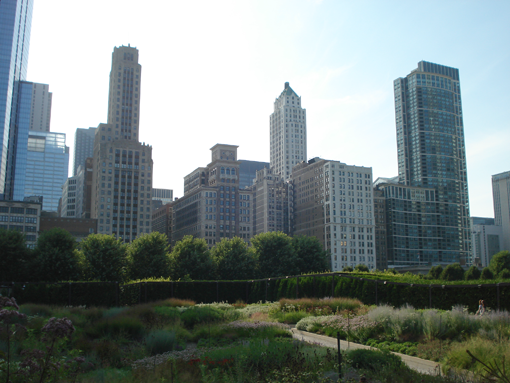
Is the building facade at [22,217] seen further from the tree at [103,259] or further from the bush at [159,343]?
the bush at [159,343]

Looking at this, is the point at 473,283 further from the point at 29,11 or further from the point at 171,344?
the point at 29,11

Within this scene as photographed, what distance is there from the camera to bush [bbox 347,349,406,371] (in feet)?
35.1

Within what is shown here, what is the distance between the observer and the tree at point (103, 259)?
167ft

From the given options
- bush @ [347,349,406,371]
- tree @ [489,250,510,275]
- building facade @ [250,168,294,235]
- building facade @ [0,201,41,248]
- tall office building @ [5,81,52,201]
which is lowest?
bush @ [347,349,406,371]

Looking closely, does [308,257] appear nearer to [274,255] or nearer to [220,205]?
[274,255]

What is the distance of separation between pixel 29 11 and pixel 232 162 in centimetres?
9580

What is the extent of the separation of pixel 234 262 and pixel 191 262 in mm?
6156

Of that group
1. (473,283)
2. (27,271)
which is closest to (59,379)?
(473,283)

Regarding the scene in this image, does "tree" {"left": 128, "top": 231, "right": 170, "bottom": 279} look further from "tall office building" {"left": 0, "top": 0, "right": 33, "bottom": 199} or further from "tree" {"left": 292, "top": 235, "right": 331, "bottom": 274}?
"tall office building" {"left": 0, "top": 0, "right": 33, "bottom": 199}

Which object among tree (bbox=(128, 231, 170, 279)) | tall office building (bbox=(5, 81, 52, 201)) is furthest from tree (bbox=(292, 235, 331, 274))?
tall office building (bbox=(5, 81, 52, 201))

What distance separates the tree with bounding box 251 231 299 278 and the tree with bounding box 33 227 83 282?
25.9m

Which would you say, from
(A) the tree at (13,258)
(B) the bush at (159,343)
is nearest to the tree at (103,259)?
(A) the tree at (13,258)

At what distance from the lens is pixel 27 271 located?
47969mm

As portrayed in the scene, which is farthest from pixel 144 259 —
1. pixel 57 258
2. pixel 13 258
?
pixel 13 258
